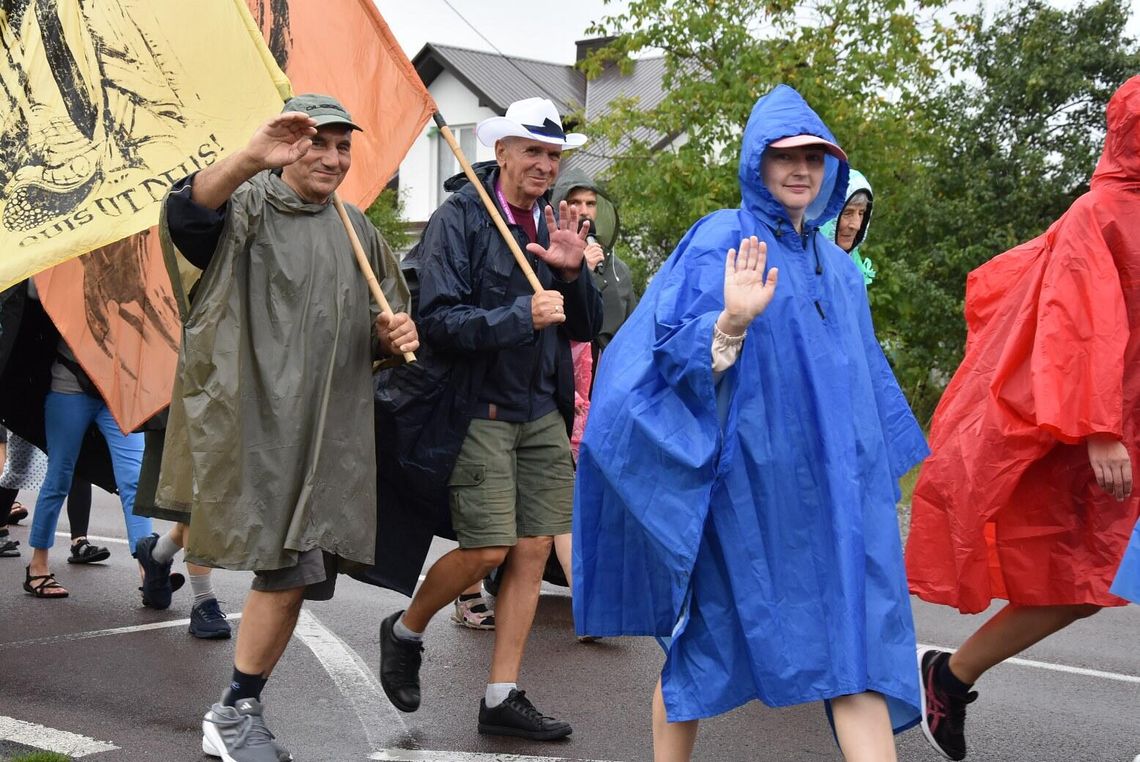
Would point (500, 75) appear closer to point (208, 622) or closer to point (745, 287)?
point (208, 622)

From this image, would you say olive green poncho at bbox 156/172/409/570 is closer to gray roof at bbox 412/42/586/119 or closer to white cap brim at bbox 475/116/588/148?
white cap brim at bbox 475/116/588/148

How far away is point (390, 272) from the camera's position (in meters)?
4.92

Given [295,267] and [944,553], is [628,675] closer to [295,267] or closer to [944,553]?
[944,553]

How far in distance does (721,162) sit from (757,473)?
14.6 metres

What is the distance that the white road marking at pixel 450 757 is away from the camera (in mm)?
4746

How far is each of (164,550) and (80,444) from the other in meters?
0.80

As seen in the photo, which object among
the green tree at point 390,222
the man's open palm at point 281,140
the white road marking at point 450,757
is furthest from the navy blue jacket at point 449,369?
the green tree at point 390,222

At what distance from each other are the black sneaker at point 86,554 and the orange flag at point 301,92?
272 centimetres

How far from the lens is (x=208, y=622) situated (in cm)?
644

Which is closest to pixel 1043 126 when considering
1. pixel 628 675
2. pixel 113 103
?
pixel 628 675

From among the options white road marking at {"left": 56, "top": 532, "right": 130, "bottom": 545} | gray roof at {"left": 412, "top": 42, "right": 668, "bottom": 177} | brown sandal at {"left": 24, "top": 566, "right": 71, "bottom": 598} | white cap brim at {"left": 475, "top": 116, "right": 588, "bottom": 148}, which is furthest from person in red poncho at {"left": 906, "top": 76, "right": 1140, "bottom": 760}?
gray roof at {"left": 412, "top": 42, "right": 668, "bottom": 177}

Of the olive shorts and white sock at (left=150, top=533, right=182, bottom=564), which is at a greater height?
the olive shorts

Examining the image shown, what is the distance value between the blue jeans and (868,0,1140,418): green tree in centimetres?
1046

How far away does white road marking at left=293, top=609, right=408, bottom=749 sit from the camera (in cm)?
513
